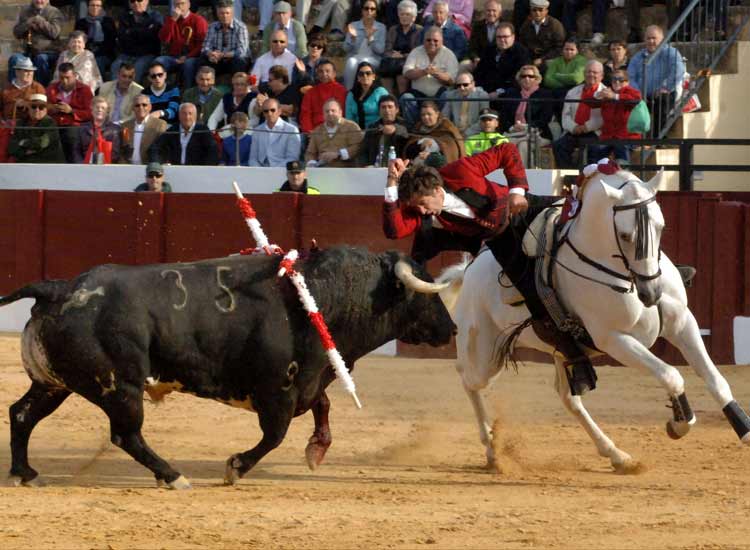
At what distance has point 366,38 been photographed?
16.4 metres

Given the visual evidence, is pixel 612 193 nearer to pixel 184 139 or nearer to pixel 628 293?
pixel 628 293

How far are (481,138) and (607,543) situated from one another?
7502 millimetres

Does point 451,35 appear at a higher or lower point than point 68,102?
higher

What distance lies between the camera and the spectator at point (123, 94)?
53.1 ft

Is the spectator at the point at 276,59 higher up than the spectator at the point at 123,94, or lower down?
higher up

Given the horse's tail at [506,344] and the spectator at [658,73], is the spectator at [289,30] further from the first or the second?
the horse's tail at [506,344]

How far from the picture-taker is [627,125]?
47.1ft

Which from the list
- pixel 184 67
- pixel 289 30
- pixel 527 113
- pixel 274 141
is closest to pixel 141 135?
pixel 274 141

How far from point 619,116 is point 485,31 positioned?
7.40 feet

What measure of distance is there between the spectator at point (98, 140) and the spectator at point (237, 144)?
122 cm

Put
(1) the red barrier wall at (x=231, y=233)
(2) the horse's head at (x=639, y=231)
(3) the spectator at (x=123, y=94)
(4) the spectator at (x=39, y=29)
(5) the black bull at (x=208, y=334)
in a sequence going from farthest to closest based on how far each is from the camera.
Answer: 1. (4) the spectator at (x=39, y=29)
2. (3) the spectator at (x=123, y=94)
3. (1) the red barrier wall at (x=231, y=233)
4. (2) the horse's head at (x=639, y=231)
5. (5) the black bull at (x=208, y=334)

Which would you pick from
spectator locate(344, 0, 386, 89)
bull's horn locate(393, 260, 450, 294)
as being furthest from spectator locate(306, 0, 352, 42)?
bull's horn locate(393, 260, 450, 294)

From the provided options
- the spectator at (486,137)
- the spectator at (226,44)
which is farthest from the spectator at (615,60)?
the spectator at (226,44)

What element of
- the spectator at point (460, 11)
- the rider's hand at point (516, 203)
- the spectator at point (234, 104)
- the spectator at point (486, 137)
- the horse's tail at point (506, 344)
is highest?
the spectator at point (460, 11)
